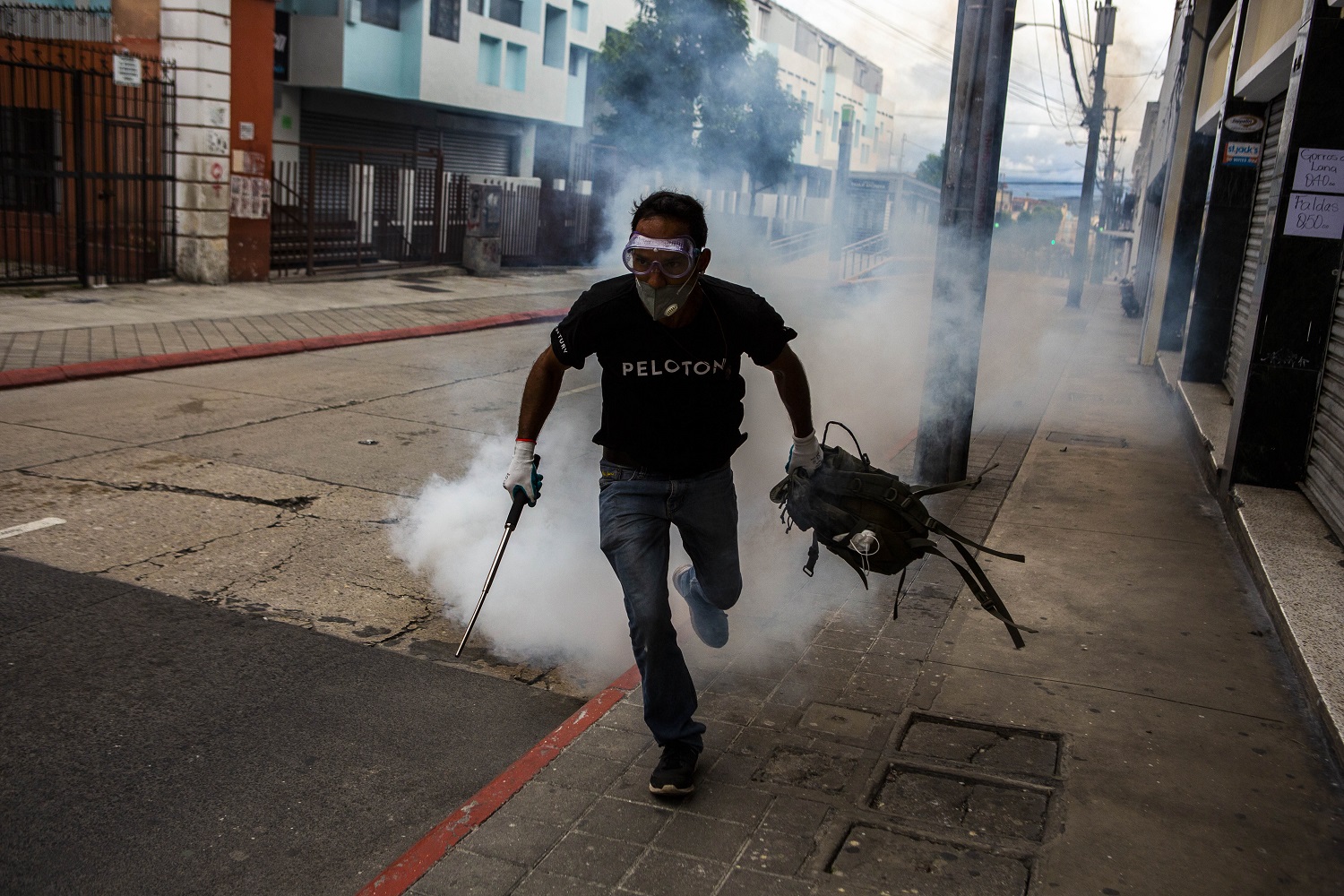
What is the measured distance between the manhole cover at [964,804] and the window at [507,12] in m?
26.2

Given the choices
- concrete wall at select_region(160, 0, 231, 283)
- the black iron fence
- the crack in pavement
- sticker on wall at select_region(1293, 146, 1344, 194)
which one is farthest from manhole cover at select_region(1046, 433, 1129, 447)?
the black iron fence

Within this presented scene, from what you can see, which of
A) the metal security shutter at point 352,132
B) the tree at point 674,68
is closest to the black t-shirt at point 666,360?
the tree at point 674,68

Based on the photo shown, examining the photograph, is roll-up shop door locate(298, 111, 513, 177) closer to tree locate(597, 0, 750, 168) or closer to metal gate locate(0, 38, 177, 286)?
tree locate(597, 0, 750, 168)

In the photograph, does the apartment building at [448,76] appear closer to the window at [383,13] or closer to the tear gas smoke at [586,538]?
the window at [383,13]

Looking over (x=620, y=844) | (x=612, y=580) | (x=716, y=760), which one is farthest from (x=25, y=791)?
(x=612, y=580)

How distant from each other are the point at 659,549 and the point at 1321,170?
4.80 metres

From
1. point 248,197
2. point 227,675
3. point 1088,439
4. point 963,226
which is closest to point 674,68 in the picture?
point 248,197

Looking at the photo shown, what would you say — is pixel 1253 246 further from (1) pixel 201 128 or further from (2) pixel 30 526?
(1) pixel 201 128

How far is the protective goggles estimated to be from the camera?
124 inches

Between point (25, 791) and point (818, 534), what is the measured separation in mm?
2435

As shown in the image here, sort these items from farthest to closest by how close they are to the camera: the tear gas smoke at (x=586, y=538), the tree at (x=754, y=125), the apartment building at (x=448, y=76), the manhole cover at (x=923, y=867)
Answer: the apartment building at (x=448, y=76) < the tree at (x=754, y=125) < the tear gas smoke at (x=586, y=538) < the manhole cover at (x=923, y=867)

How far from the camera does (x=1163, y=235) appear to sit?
50.9 ft

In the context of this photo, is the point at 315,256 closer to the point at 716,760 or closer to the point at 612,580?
the point at 612,580

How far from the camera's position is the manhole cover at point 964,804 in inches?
122
